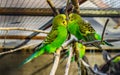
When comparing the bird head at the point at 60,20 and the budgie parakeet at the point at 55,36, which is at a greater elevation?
the bird head at the point at 60,20

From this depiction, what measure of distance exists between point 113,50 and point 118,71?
1.01 meters

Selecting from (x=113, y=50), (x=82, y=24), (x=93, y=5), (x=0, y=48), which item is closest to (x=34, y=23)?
(x=93, y=5)

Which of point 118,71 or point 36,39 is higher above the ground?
point 36,39

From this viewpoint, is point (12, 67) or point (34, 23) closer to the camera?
point (34, 23)

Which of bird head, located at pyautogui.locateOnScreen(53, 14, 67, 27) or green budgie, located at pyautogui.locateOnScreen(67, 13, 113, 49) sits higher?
bird head, located at pyautogui.locateOnScreen(53, 14, 67, 27)

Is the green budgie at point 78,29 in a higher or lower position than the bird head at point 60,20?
lower

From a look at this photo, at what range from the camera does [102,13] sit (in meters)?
1.67

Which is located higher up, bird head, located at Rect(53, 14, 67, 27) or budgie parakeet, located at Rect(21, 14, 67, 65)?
bird head, located at Rect(53, 14, 67, 27)

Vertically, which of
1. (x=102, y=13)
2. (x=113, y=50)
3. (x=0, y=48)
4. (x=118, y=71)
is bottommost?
(x=113, y=50)

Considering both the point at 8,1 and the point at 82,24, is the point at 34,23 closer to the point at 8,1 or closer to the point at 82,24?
the point at 8,1

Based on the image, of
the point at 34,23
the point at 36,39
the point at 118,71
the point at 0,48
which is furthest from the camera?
the point at 0,48

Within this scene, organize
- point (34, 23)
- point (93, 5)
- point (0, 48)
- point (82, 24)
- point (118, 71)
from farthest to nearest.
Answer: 1. point (0, 48)
2. point (34, 23)
3. point (118, 71)
4. point (93, 5)
5. point (82, 24)

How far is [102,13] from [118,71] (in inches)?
20.8

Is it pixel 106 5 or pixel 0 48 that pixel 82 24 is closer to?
pixel 106 5
